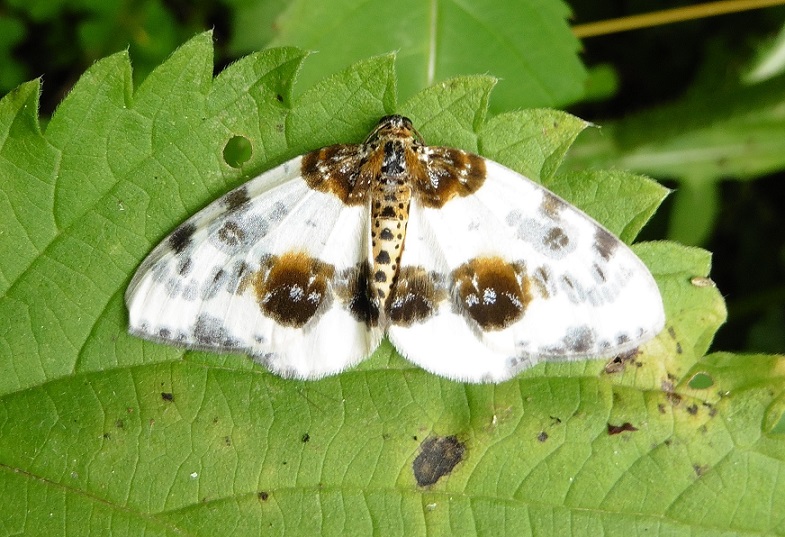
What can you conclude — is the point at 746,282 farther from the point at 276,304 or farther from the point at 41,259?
the point at 41,259

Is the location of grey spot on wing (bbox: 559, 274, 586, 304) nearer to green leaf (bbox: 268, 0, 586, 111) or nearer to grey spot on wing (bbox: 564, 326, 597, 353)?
grey spot on wing (bbox: 564, 326, 597, 353)

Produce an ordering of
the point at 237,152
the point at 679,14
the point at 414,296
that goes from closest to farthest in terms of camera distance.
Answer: the point at 414,296 < the point at 237,152 < the point at 679,14

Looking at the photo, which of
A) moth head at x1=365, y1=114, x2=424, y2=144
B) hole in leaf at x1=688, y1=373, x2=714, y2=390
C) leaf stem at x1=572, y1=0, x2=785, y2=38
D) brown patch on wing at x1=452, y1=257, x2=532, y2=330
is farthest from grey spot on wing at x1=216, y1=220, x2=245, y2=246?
leaf stem at x1=572, y1=0, x2=785, y2=38

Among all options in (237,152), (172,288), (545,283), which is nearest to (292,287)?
(172,288)

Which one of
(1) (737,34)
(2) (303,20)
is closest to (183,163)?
(2) (303,20)

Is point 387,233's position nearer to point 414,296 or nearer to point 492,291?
point 414,296
